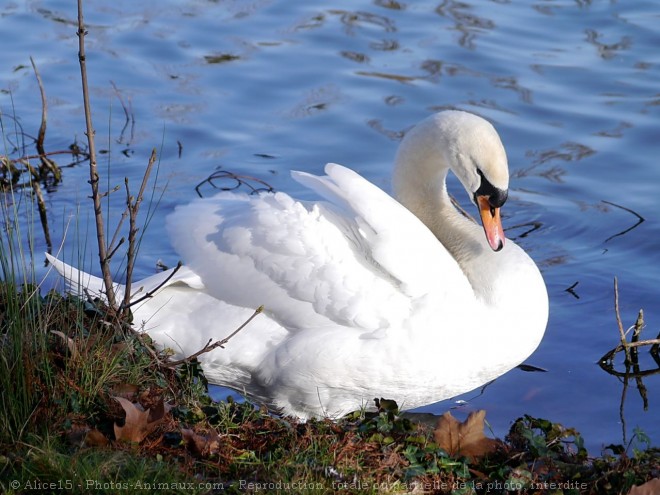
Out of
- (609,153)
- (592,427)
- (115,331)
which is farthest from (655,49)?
(115,331)

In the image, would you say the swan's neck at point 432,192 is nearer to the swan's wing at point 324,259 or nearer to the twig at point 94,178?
the swan's wing at point 324,259

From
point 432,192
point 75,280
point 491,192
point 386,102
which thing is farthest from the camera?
point 386,102

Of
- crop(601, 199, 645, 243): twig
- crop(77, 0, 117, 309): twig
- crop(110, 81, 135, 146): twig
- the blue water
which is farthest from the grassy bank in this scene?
crop(110, 81, 135, 146): twig

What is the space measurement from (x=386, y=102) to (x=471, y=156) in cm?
439

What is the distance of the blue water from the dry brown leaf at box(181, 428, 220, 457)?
2.42 metres

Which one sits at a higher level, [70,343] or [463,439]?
[70,343]

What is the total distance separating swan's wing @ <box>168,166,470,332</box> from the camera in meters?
4.50

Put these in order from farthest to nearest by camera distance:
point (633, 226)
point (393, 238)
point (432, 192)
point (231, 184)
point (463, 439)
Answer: point (231, 184) < point (633, 226) < point (432, 192) < point (393, 238) < point (463, 439)

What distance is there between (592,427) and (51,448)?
2.88 meters

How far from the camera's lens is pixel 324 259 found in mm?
4594

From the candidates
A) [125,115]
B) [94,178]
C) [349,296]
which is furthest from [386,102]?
[94,178]

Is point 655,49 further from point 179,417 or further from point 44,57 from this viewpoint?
point 179,417

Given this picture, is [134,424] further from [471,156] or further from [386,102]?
[386,102]

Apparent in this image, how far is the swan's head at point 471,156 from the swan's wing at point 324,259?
0.35 metres
